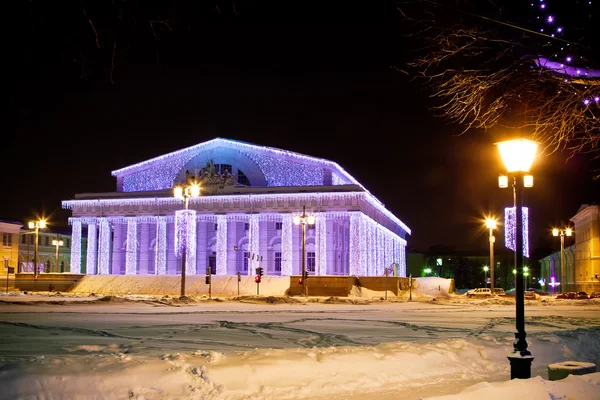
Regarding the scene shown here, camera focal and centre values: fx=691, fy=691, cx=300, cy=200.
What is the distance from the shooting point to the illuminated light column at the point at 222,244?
73625mm

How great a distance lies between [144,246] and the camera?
259ft

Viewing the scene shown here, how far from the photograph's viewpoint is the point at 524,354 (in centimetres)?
1112

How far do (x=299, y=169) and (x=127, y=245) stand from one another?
21.1m

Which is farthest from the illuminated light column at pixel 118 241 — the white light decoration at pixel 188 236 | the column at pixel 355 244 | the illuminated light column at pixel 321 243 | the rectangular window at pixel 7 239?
the column at pixel 355 244

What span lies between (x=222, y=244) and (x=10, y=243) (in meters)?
40.5

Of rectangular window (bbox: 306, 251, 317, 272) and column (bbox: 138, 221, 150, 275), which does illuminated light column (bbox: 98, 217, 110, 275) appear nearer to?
column (bbox: 138, 221, 150, 275)

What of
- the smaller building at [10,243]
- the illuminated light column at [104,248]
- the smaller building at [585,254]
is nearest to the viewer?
the illuminated light column at [104,248]

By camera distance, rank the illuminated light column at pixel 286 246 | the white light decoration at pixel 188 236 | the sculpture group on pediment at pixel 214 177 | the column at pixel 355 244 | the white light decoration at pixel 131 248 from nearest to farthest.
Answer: the white light decoration at pixel 188 236 < the column at pixel 355 244 < the illuminated light column at pixel 286 246 < the sculpture group on pediment at pixel 214 177 < the white light decoration at pixel 131 248

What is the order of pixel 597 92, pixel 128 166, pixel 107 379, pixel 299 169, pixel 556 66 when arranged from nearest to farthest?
1. pixel 107 379
2. pixel 556 66
3. pixel 597 92
4. pixel 299 169
5. pixel 128 166

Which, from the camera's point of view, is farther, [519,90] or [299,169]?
[299,169]

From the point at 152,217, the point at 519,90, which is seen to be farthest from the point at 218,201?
the point at 519,90

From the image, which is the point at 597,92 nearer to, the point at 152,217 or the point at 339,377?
the point at 339,377

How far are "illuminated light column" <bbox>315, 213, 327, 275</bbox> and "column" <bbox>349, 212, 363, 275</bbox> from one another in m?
2.81

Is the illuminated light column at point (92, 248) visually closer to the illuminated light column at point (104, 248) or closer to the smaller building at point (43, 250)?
the illuminated light column at point (104, 248)
